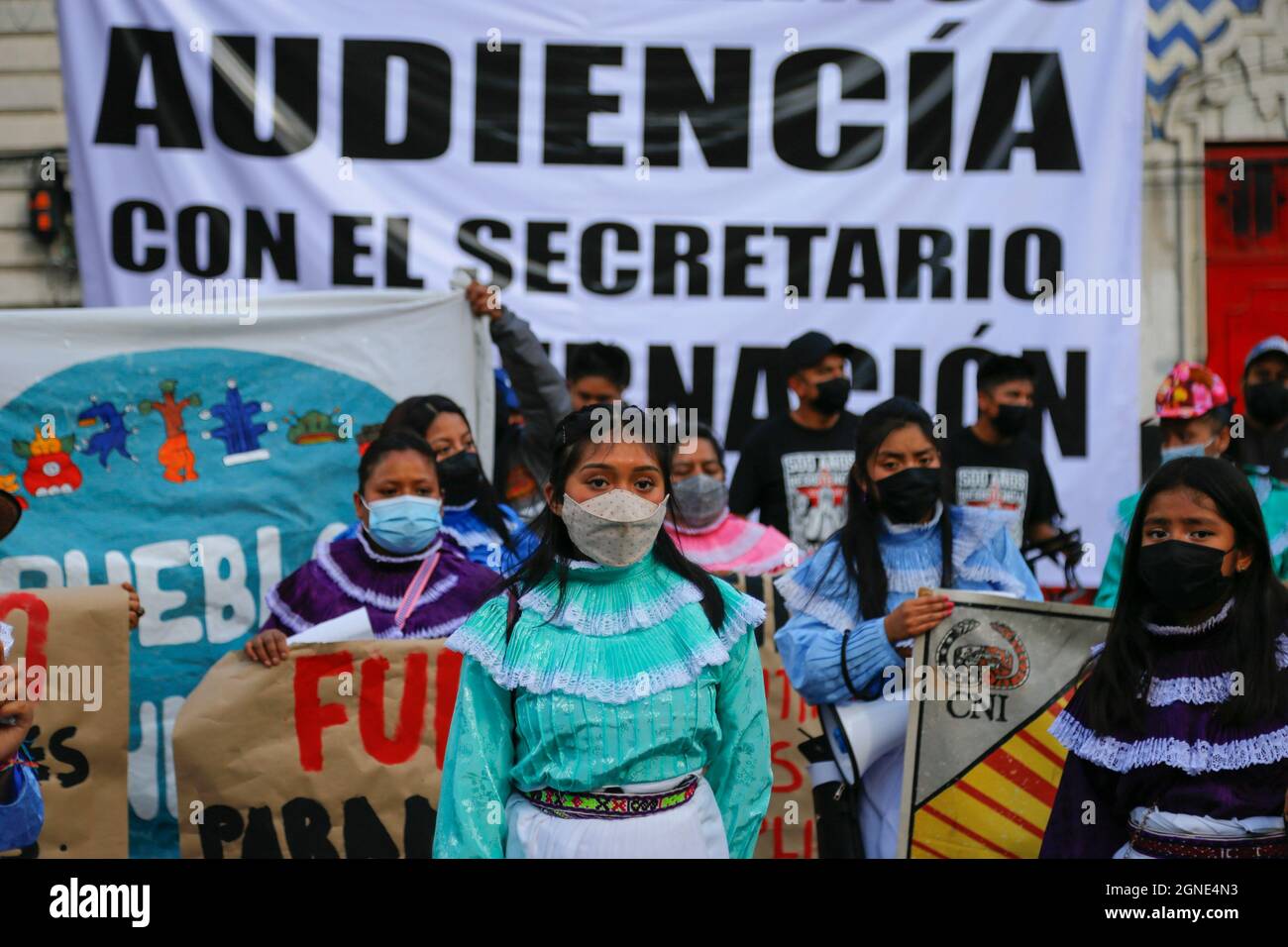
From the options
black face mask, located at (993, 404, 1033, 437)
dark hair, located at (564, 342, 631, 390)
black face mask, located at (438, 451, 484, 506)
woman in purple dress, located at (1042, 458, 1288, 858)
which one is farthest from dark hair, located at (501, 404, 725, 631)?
black face mask, located at (993, 404, 1033, 437)

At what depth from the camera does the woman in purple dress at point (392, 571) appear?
17.0 ft

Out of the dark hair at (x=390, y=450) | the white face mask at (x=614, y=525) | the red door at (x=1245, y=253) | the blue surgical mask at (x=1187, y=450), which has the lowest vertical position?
the white face mask at (x=614, y=525)

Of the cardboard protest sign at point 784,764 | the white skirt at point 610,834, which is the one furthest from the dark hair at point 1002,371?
the white skirt at point 610,834

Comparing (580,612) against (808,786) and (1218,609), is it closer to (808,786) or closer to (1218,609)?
(1218,609)

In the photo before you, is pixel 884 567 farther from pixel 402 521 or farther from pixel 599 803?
pixel 599 803

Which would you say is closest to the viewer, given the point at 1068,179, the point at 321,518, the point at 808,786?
the point at 808,786

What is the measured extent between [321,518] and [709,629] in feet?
10.1

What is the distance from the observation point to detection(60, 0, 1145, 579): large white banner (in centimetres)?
752

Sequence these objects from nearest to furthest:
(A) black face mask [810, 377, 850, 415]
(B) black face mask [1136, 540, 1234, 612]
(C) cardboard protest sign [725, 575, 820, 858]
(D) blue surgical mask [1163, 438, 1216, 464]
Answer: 1. (B) black face mask [1136, 540, 1234, 612]
2. (C) cardboard protest sign [725, 575, 820, 858]
3. (D) blue surgical mask [1163, 438, 1216, 464]
4. (A) black face mask [810, 377, 850, 415]

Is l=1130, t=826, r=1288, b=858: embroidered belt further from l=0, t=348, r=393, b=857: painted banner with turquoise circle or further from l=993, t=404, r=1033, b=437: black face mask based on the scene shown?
l=0, t=348, r=393, b=857: painted banner with turquoise circle

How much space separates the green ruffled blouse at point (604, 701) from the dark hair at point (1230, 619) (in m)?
0.82

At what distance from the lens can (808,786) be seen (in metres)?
5.84

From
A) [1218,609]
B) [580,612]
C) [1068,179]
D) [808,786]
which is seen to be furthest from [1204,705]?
[1068,179]

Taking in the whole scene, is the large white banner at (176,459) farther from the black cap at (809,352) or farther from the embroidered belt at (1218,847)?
the embroidered belt at (1218,847)
